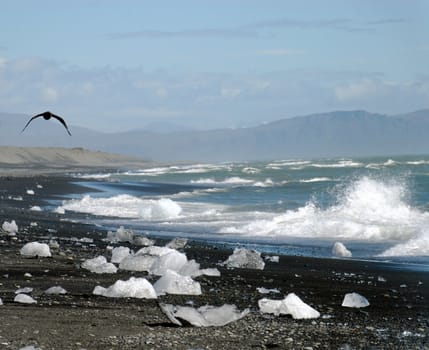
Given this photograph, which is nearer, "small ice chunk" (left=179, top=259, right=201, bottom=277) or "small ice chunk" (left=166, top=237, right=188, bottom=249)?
"small ice chunk" (left=179, top=259, right=201, bottom=277)

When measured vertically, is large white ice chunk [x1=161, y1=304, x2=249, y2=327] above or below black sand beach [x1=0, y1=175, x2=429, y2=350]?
above

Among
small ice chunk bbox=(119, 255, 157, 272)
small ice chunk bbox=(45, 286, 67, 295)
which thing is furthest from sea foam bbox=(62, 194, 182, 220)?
small ice chunk bbox=(45, 286, 67, 295)

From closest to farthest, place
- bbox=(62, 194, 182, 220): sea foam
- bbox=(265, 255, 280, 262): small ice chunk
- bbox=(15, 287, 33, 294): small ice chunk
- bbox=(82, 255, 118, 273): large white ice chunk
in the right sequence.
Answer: bbox=(15, 287, 33, 294): small ice chunk, bbox=(82, 255, 118, 273): large white ice chunk, bbox=(265, 255, 280, 262): small ice chunk, bbox=(62, 194, 182, 220): sea foam

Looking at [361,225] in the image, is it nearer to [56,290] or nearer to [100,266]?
[100,266]

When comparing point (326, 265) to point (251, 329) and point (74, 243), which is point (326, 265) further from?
point (251, 329)

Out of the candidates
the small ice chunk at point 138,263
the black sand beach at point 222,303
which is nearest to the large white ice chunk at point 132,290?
the black sand beach at point 222,303

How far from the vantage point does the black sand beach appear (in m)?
7.45

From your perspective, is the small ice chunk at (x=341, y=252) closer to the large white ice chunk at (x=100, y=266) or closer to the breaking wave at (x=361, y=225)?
the breaking wave at (x=361, y=225)

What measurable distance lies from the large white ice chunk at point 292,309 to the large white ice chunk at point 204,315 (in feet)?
2.30

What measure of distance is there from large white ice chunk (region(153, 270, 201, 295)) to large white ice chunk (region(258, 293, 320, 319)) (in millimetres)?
1236

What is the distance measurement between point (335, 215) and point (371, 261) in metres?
7.77

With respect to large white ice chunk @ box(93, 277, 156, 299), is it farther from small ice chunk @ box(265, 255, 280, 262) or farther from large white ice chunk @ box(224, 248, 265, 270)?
small ice chunk @ box(265, 255, 280, 262)

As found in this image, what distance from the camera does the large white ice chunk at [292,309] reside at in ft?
29.2

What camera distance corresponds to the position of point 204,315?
26.7ft
